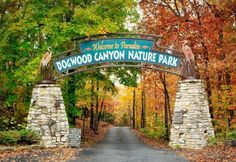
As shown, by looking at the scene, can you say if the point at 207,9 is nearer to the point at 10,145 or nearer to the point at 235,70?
the point at 235,70

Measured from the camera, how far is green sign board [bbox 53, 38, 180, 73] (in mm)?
17062

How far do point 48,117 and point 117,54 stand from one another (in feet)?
14.1

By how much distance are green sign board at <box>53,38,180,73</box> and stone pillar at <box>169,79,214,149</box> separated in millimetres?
1472

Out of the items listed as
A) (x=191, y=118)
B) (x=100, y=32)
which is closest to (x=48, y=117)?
(x=100, y=32)

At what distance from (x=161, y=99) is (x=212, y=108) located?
1417cm

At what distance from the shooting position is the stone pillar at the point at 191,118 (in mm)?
15906

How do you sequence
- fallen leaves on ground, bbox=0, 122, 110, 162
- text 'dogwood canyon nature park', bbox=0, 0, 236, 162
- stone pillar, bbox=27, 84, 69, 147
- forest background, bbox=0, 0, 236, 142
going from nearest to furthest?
fallen leaves on ground, bbox=0, 122, 110, 162 → text 'dogwood canyon nature park', bbox=0, 0, 236, 162 → stone pillar, bbox=27, 84, 69, 147 → forest background, bbox=0, 0, 236, 142

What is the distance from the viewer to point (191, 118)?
Answer: 16000mm

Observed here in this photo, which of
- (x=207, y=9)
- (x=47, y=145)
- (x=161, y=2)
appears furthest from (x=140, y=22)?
(x=47, y=145)

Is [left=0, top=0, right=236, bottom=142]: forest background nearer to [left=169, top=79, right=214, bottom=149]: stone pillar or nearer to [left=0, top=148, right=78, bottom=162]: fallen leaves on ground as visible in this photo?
[left=169, top=79, right=214, bottom=149]: stone pillar

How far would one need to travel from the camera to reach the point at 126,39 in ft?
56.0

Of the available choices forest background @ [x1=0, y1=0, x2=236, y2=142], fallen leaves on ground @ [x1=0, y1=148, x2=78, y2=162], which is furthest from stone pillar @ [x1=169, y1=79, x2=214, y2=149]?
fallen leaves on ground @ [x1=0, y1=148, x2=78, y2=162]

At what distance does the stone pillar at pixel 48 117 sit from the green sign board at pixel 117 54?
4.60 ft

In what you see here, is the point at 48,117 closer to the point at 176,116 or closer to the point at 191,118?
the point at 176,116
